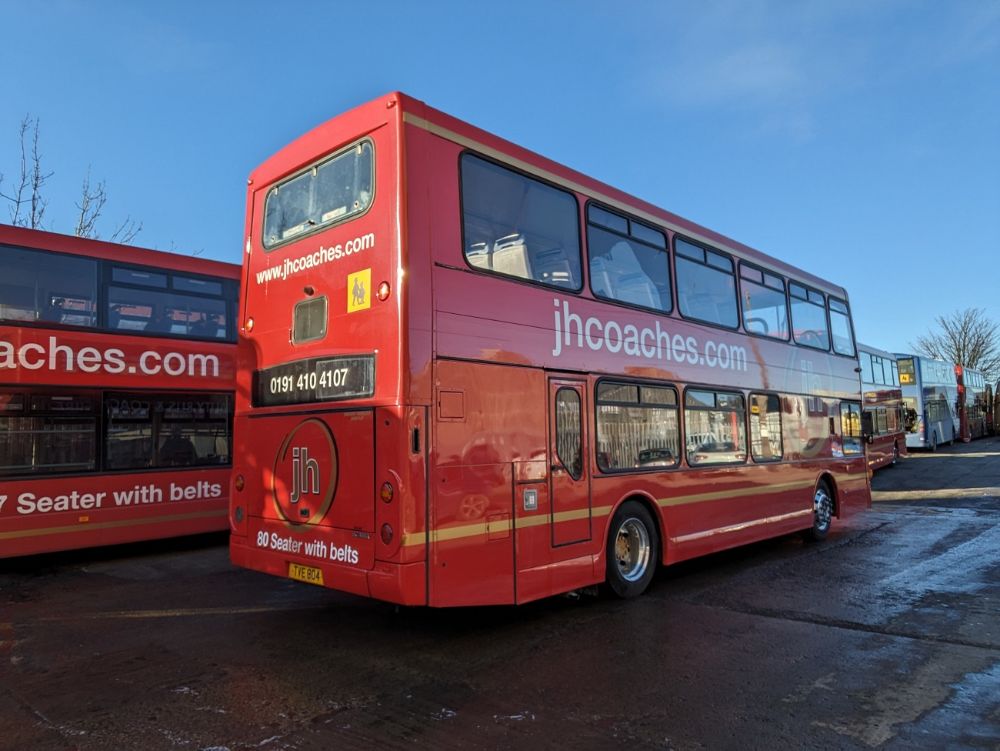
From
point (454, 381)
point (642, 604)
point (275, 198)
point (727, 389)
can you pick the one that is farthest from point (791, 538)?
point (275, 198)

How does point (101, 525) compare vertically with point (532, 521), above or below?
below

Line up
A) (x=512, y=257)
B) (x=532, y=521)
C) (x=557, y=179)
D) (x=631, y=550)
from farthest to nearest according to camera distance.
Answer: (x=631, y=550) < (x=557, y=179) < (x=512, y=257) < (x=532, y=521)

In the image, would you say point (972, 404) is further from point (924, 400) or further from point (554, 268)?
point (554, 268)

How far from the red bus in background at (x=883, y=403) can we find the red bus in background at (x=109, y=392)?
18.2 metres

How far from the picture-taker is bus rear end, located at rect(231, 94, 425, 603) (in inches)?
195

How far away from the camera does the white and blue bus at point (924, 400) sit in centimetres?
2908

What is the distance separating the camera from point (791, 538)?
1110cm

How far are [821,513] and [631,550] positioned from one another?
537 cm

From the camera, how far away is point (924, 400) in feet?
98.2

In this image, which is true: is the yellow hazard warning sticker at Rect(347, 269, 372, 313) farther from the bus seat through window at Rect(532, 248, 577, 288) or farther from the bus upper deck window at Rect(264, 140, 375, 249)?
the bus seat through window at Rect(532, 248, 577, 288)

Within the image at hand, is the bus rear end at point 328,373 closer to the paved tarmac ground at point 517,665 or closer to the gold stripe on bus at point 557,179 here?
the gold stripe on bus at point 557,179

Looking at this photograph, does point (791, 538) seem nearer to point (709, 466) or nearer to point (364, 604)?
point (709, 466)

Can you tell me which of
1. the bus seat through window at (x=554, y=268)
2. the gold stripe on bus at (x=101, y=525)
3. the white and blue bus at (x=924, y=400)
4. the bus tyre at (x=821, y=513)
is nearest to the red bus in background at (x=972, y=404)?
the white and blue bus at (x=924, y=400)

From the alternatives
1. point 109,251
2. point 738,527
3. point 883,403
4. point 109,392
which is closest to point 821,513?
point 738,527
